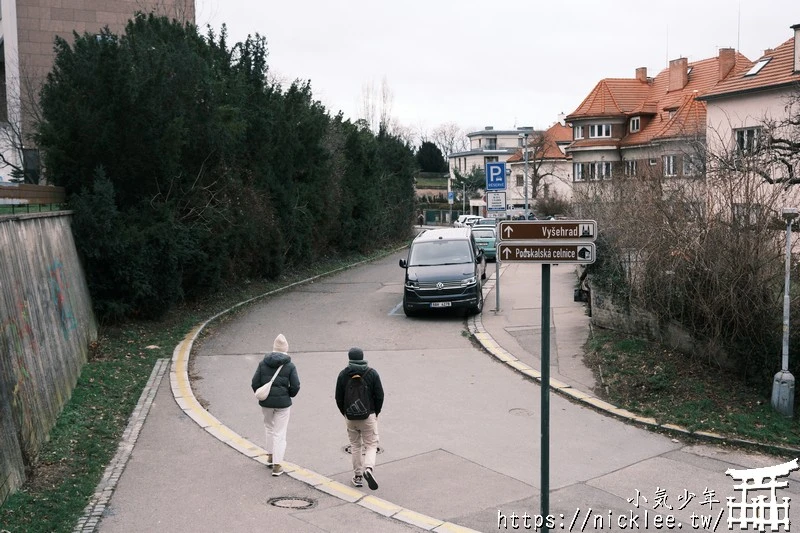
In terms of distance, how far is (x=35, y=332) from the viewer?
1035 centimetres

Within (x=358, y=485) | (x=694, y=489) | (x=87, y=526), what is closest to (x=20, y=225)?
(x=87, y=526)

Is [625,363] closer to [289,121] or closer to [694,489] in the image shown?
[694,489]

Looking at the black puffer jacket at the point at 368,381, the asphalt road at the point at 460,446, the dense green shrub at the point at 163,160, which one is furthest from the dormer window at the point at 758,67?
the black puffer jacket at the point at 368,381

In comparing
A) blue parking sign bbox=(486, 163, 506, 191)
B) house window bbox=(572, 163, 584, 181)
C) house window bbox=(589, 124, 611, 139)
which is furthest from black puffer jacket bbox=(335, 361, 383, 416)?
house window bbox=(572, 163, 584, 181)

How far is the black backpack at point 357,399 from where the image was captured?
8.38m

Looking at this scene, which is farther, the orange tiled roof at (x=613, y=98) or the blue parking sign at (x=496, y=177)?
the orange tiled roof at (x=613, y=98)

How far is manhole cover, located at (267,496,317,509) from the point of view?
7.88 meters

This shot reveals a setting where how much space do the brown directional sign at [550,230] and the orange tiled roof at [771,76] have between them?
26828mm

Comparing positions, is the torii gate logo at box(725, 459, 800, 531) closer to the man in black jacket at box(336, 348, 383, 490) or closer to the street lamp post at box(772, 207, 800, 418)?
the street lamp post at box(772, 207, 800, 418)

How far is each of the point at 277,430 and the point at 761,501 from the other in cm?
519

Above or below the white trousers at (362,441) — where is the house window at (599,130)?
above

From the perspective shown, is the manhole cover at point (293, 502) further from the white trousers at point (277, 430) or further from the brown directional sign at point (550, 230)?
the brown directional sign at point (550, 230)

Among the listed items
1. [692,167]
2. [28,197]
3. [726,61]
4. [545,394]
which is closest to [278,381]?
[545,394]

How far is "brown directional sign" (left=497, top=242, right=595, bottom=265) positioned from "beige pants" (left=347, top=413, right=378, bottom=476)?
307cm
